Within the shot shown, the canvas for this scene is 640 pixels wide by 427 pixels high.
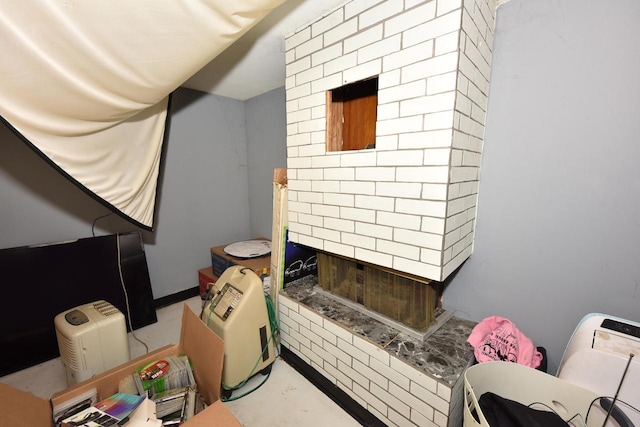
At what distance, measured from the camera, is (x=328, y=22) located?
1.34 meters

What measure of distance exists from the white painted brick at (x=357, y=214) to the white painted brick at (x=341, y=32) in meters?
0.87

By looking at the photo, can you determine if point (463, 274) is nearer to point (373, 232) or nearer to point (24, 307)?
point (373, 232)

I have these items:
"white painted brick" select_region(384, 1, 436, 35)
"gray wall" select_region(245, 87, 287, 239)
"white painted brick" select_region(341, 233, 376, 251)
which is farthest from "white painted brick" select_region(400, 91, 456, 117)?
"gray wall" select_region(245, 87, 287, 239)

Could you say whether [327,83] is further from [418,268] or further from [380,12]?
[418,268]

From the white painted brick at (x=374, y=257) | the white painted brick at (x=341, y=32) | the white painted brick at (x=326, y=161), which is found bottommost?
the white painted brick at (x=374, y=257)

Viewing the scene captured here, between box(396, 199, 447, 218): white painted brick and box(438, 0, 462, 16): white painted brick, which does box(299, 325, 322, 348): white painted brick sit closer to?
box(396, 199, 447, 218): white painted brick

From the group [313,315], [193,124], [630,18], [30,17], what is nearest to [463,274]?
[313,315]

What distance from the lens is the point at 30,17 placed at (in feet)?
2.66

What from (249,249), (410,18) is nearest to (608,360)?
(410,18)

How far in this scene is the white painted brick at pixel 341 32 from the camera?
1.24 m

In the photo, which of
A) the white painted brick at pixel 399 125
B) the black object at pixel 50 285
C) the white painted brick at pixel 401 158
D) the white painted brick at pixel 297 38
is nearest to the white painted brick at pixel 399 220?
the white painted brick at pixel 401 158

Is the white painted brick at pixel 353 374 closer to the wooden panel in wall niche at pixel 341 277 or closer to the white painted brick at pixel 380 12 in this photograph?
the wooden panel in wall niche at pixel 341 277

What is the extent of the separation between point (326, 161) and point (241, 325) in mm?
1085

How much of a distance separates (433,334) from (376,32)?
1518 mm
